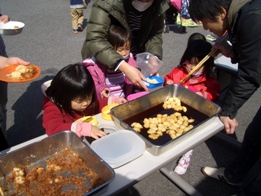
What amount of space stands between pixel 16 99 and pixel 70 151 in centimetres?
234

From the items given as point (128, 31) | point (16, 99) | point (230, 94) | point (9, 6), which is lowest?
point (16, 99)

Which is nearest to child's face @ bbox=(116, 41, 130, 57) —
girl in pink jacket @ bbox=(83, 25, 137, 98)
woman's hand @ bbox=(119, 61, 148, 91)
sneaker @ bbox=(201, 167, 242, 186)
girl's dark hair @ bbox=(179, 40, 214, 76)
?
girl in pink jacket @ bbox=(83, 25, 137, 98)

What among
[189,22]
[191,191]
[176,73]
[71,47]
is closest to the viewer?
[191,191]

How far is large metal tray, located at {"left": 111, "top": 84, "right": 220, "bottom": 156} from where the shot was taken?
4.46 feet

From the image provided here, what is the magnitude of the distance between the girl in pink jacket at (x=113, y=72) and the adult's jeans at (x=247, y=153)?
102 centimetres

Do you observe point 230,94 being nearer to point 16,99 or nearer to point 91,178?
point 91,178

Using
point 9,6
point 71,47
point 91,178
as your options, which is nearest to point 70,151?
point 91,178

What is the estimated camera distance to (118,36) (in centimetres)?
172

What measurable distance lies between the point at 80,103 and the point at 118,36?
60 centimetres

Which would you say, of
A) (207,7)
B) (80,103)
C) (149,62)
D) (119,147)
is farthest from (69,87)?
(207,7)

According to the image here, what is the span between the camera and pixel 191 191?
6.30 ft

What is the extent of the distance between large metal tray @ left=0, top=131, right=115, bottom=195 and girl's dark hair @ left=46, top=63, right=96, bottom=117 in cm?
35

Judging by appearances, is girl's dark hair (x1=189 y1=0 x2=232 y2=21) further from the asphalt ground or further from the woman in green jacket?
the asphalt ground

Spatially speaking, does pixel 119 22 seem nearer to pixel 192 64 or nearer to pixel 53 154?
pixel 192 64
